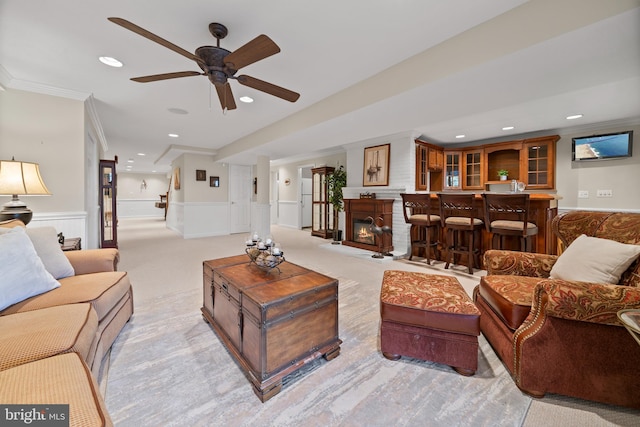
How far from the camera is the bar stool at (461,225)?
352cm

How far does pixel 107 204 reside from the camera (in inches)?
193

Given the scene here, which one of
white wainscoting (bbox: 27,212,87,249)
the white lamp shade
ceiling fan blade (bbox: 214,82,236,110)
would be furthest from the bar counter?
white wainscoting (bbox: 27,212,87,249)

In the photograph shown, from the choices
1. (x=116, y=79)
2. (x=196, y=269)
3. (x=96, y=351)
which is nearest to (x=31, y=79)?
(x=116, y=79)

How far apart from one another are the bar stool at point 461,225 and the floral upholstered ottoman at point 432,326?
2126mm

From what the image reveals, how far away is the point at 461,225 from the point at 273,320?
10.5 feet

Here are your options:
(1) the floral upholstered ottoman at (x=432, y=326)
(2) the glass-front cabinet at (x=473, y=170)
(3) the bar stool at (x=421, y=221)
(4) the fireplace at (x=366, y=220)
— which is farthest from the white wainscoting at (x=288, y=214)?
(1) the floral upholstered ottoman at (x=432, y=326)

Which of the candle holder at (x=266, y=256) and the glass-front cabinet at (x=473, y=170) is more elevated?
the glass-front cabinet at (x=473, y=170)

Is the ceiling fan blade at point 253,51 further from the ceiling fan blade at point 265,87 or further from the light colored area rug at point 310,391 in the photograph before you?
the light colored area rug at point 310,391

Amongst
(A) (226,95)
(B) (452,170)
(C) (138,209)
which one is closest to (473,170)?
(B) (452,170)

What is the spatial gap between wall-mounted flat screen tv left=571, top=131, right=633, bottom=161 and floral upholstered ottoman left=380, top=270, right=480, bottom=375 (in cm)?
423

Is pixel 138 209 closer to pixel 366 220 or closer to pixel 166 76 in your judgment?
pixel 366 220

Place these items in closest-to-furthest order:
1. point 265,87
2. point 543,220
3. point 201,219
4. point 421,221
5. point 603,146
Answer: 1. point 265,87
2. point 543,220
3. point 603,146
4. point 421,221
5. point 201,219

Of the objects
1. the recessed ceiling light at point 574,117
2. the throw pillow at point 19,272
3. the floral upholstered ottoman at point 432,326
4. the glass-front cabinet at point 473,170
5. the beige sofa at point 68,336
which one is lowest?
the floral upholstered ottoman at point 432,326

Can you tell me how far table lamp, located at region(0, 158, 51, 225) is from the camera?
211 centimetres
